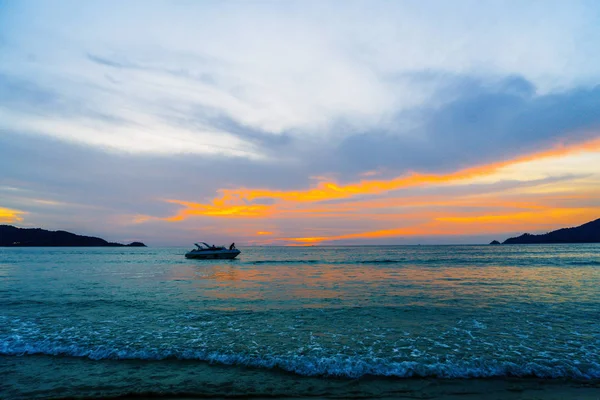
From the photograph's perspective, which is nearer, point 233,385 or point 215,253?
point 233,385

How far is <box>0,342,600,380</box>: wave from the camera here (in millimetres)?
9664

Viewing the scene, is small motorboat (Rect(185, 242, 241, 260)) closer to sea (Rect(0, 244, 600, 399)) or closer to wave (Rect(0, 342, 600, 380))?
sea (Rect(0, 244, 600, 399))

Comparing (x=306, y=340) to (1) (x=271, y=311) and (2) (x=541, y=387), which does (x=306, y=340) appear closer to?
(1) (x=271, y=311)

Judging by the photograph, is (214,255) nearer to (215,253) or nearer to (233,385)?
(215,253)

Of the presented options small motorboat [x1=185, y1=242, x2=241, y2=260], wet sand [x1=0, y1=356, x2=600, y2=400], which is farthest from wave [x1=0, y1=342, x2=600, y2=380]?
small motorboat [x1=185, y1=242, x2=241, y2=260]

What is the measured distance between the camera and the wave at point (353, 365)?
966 centimetres

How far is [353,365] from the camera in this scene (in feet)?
33.6

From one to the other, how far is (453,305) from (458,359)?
10028 mm

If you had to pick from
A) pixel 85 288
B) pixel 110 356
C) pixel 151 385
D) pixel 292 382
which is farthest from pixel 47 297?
pixel 292 382

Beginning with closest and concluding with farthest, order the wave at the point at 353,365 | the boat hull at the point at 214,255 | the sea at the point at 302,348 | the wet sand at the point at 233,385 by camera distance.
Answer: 1. the wet sand at the point at 233,385
2. the sea at the point at 302,348
3. the wave at the point at 353,365
4. the boat hull at the point at 214,255

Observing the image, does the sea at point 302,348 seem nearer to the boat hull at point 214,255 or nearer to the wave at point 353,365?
the wave at point 353,365

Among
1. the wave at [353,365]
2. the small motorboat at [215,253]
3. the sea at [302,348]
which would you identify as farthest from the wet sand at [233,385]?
the small motorboat at [215,253]

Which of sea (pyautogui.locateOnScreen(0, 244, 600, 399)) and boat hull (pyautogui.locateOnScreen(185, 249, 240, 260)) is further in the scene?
boat hull (pyautogui.locateOnScreen(185, 249, 240, 260))

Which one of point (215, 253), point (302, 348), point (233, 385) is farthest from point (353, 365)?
point (215, 253)
